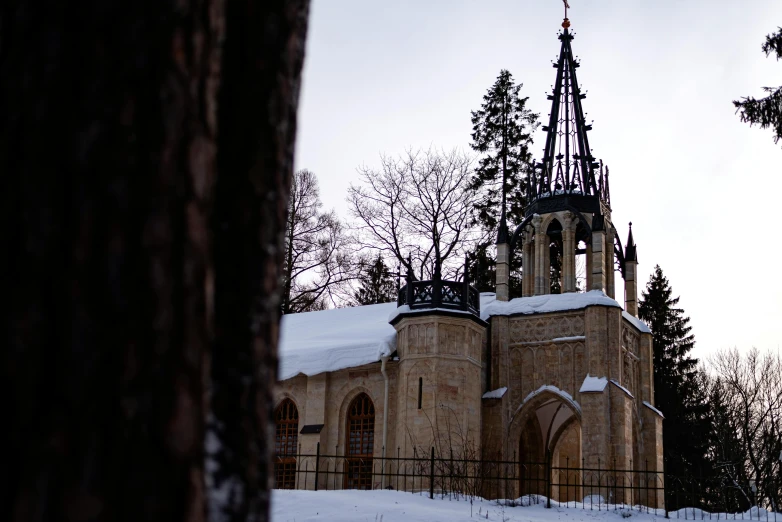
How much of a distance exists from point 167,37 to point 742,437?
3654cm

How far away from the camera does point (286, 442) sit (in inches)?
1087

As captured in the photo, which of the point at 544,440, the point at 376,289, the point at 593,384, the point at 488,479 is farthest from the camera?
the point at 376,289

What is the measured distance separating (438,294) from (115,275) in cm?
2270

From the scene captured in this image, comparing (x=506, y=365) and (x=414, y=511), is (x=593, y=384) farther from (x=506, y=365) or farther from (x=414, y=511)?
(x=414, y=511)

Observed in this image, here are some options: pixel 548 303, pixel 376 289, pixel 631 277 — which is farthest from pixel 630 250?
pixel 376 289

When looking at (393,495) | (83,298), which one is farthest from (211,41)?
(393,495)

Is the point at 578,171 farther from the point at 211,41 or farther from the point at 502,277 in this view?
the point at 211,41

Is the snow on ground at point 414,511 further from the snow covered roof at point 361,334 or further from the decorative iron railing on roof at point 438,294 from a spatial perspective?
the snow covered roof at point 361,334

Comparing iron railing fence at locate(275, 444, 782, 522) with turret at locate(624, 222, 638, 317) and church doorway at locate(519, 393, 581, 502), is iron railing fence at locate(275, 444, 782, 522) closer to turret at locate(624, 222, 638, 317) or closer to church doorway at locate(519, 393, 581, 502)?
church doorway at locate(519, 393, 581, 502)

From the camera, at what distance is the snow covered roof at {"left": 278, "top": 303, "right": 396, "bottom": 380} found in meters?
25.6

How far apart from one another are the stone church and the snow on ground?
5867 millimetres

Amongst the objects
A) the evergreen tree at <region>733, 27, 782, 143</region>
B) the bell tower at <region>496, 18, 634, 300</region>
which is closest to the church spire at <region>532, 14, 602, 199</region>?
the bell tower at <region>496, 18, 634, 300</region>

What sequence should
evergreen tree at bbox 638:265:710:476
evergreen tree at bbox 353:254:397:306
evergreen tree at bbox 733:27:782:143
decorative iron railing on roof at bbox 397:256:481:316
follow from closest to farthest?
1. evergreen tree at bbox 733:27:782:143
2. decorative iron railing on roof at bbox 397:256:481:316
3. evergreen tree at bbox 638:265:710:476
4. evergreen tree at bbox 353:254:397:306

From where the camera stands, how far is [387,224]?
114 ft
